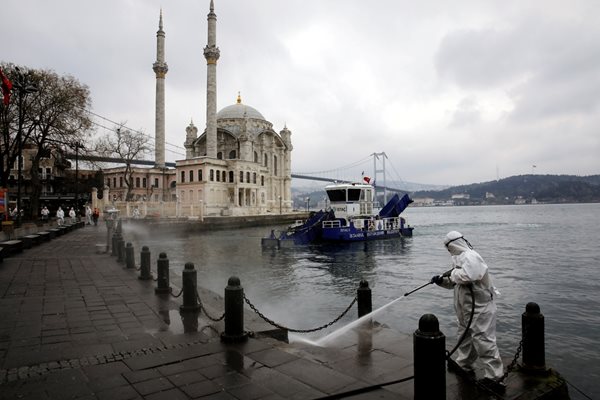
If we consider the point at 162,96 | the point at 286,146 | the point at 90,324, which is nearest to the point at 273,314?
the point at 90,324

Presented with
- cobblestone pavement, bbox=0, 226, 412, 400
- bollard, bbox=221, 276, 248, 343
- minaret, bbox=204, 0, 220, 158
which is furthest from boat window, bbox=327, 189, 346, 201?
bollard, bbox=221, 276, 248, 343

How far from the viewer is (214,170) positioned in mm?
59125

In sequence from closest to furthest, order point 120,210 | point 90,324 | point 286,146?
point 90,324, point 120,210, point 286,146

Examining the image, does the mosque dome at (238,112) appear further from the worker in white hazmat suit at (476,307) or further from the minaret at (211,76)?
the worker in white hazmat suit at (476,307)

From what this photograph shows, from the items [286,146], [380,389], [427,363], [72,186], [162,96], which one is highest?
[162,96]

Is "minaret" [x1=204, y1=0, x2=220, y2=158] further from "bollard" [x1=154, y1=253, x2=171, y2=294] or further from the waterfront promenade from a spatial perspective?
the waterfront promenade

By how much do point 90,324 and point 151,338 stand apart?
59.5 inches

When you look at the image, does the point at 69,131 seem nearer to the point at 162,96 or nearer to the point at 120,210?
the point at 120,210

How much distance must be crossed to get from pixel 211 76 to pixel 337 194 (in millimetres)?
32722

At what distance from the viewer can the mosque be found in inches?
2272

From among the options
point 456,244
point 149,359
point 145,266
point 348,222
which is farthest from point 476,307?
point 348,222

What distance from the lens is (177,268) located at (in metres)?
19.0

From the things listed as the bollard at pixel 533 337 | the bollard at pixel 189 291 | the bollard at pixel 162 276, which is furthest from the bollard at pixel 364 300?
the bollard at pixel 162 276

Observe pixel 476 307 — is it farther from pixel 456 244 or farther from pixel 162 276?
pixel 162 276
